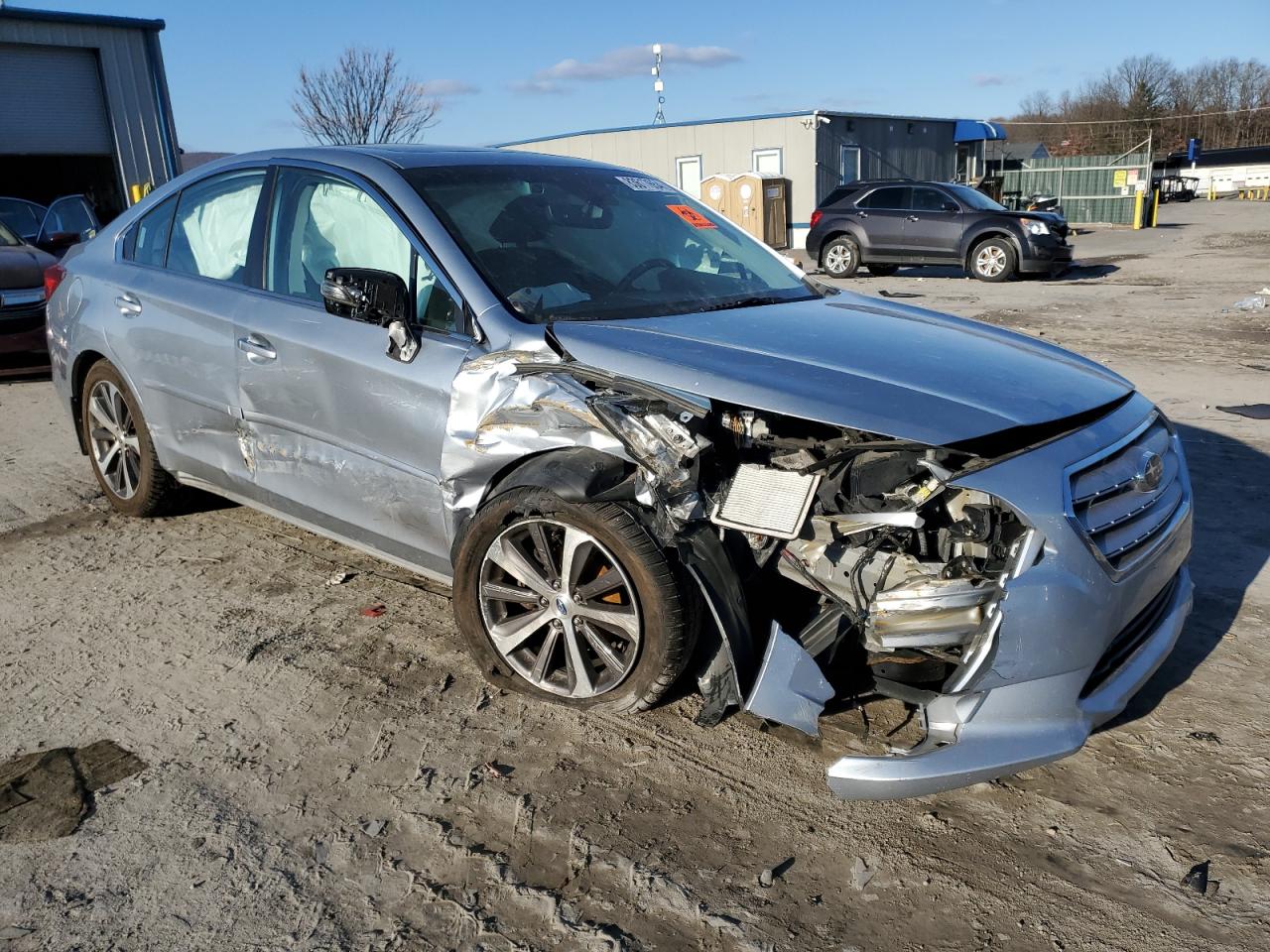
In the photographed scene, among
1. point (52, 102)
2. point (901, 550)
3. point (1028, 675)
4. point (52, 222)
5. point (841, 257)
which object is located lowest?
point (1028, 675)

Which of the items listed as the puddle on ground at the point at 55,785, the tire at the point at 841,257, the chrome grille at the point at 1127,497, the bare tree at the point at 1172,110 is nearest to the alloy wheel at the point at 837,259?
the tire at the point at 841,257

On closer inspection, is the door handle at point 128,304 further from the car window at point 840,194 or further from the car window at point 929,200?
the car window at point 840,194

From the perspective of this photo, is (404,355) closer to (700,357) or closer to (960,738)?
(700,357)

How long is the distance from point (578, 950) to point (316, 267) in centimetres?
270

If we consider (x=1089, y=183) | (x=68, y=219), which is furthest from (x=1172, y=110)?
(x=68, y=219)

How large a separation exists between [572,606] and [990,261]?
51.3 feet

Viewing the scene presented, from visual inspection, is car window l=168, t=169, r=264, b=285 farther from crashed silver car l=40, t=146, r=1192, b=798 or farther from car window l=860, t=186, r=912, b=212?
car window l=860, t=186, r=912, b=212

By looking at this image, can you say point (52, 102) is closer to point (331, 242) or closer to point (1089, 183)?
point (331, 242)

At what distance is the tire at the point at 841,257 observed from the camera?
18.4m

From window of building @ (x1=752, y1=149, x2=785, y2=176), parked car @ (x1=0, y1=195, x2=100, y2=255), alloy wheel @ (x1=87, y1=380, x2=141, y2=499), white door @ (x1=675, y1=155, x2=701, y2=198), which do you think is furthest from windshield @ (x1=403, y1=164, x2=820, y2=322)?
white door @ (x1=675, y1=155, x2=701, y2=198)

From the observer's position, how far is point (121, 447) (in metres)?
5.03

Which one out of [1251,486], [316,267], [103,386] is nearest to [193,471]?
[103,386]

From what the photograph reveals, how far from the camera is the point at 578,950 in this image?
2287mm

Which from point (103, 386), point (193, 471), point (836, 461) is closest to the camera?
point (836, 461)
